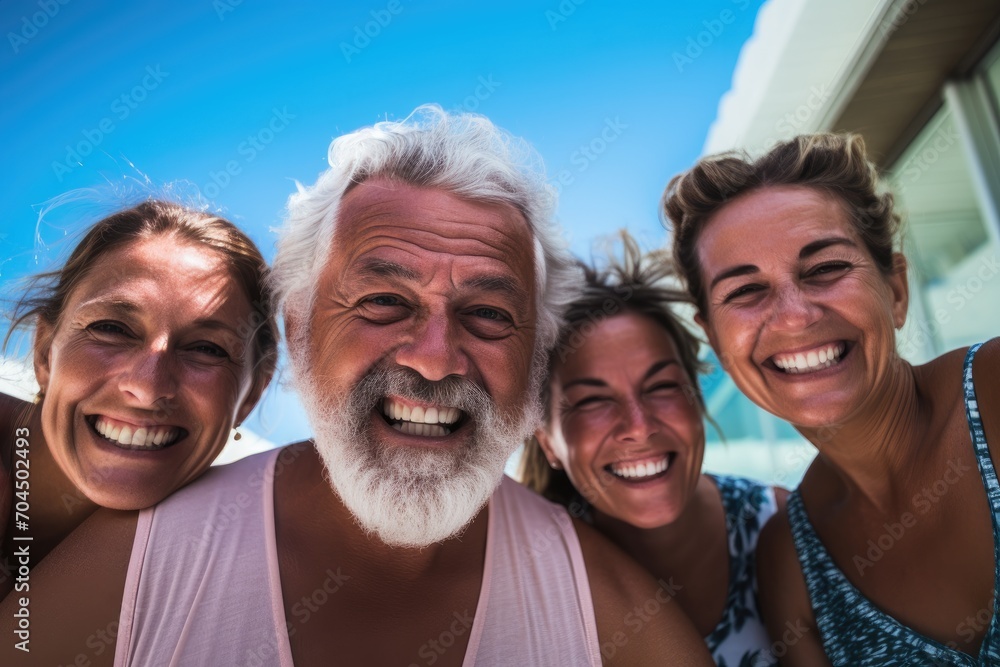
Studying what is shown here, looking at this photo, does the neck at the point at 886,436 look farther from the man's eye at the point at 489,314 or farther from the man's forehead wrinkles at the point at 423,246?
the man's forehead wrinkles at the point at 423,246

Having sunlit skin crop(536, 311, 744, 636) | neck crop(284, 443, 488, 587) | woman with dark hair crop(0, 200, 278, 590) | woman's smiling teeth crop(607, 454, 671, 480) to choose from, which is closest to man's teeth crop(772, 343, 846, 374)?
sunlit skin crop(536, 311, 744, 636)

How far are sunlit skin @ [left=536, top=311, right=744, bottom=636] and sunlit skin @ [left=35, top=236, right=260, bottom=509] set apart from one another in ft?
4.19

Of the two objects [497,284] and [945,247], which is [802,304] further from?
[945,247]

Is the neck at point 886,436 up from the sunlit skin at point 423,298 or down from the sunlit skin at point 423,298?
down

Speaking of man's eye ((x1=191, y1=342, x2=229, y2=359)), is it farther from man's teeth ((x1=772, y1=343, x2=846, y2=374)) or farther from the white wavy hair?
man's teeth ((x1=772, y1=343, x2=846, y2=374))

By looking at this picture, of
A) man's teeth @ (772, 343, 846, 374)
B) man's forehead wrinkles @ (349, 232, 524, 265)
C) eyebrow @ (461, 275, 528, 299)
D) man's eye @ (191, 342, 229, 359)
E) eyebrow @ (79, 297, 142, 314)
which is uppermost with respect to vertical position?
man's forehead wrinkles @ (349, 232, 524, 265)

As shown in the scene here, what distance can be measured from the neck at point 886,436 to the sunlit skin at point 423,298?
44.0 inches

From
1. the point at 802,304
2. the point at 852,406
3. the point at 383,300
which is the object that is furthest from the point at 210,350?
the point at 852,406

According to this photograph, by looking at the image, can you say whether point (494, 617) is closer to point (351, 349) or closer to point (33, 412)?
point (351, 349)

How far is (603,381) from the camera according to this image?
2.46 m

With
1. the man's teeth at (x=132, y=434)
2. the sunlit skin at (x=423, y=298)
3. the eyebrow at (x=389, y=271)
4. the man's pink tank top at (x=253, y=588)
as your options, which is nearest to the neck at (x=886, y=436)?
the man's pink tank top at (x=253, y=588)

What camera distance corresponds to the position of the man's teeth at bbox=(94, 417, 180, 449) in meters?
1.75

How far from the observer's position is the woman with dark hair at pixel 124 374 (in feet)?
5.69

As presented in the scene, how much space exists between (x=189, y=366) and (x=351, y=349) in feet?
1.54
